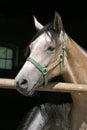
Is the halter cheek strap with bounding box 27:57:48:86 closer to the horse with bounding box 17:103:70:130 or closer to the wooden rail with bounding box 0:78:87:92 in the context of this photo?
the wooden rail with bounding box 0:78:87:92

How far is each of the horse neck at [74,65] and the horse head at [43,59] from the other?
0.07m

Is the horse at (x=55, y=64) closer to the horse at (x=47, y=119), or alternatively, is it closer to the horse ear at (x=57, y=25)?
the horse ear at (x=57, y=25)

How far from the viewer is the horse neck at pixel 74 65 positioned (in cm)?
292

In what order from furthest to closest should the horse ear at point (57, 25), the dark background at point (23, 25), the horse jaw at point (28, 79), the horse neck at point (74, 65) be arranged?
the dark background at point (23, 25) < the horse neck at point (74, 65) < the horse ear at point (57, 25) < the horse jaw at point (28, 79)

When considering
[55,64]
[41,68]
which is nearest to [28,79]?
[41,68]

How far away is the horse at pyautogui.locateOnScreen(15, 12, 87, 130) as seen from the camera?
8.84 ft

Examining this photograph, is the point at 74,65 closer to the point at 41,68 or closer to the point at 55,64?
the point at 55,64

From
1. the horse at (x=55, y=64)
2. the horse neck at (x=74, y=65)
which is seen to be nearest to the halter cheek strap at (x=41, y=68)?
the horse at (x=55, y=64)

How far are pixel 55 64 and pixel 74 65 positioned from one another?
18 cm

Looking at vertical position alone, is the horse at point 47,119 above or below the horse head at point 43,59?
below

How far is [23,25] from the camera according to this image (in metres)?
6.54

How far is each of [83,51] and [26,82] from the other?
22.4 inches

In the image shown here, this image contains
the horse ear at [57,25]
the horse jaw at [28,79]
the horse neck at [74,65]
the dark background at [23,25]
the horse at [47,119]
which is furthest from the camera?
the dark background at [23,25]

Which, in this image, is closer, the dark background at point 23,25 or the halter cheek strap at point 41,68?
the halter cheek strap at point 41,68
